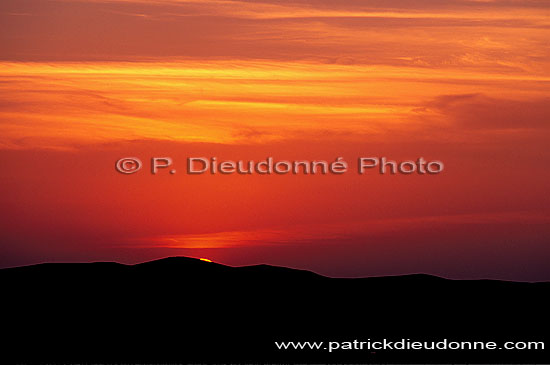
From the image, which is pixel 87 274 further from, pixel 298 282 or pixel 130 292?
pixel 298 282

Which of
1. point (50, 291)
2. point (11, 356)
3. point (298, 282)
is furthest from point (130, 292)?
point (11, 356)

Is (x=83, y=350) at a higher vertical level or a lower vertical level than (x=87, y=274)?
lower

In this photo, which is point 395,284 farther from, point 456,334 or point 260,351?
point 260,351

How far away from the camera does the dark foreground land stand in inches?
1965

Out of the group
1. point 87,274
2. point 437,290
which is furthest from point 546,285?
point 87,274

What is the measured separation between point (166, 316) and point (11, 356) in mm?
12706

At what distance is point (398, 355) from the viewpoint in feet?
161

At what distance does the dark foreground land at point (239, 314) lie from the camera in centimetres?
Answer: 4991

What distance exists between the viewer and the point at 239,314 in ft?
200

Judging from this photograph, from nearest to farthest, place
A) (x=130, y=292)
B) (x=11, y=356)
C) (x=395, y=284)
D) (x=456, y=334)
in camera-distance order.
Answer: (x=11, y=356) < (x=456, y=334) < (x=130, y=292) < (x=395, y=284)

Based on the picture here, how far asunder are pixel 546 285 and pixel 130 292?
26.4 m

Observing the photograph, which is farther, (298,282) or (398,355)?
(298,282)

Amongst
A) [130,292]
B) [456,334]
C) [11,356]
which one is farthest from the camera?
[130,292]

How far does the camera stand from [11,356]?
157 feet
